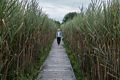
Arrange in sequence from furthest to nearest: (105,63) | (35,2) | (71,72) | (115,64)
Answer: (71,72), (35,2), (105,63), (115,64)

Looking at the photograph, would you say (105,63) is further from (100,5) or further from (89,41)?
(100,5)

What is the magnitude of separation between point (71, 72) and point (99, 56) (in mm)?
5555

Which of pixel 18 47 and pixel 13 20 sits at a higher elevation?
pixel 13 20

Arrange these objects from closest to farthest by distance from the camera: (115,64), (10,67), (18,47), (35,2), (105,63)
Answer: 1. (115,64)
2. (105,63)
3. (10,67)
4. (18,47)
5. (35,2)

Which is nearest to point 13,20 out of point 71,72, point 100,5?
Answer: point 100,5

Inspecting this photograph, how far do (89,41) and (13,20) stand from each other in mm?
1878

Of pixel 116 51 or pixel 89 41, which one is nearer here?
pixel 116 51

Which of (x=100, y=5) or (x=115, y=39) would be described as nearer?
(x=115, y=39)

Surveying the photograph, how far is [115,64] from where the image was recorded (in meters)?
4.25

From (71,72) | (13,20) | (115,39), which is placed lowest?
(71,72)

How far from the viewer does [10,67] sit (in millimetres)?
5016

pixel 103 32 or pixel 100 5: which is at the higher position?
pixel 100 5

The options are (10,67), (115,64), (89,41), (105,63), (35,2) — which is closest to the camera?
(115,64)

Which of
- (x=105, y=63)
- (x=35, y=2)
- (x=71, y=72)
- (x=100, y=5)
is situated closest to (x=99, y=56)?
(x=105, y=63)
